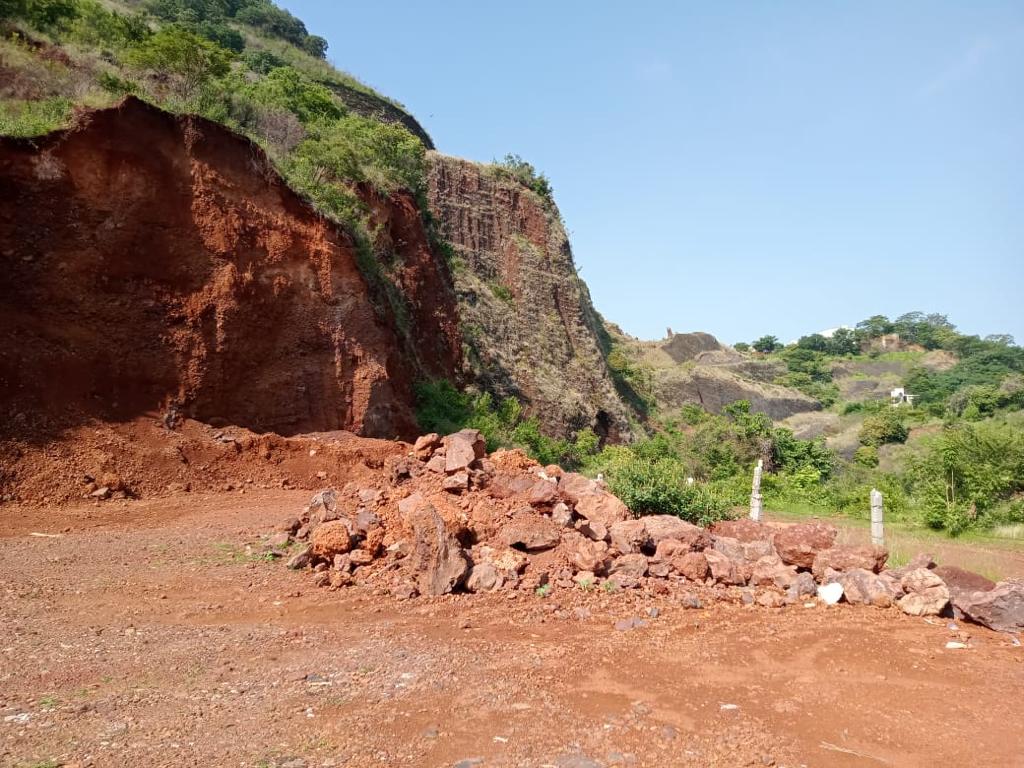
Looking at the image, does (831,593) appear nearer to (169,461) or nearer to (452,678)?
(452,678)

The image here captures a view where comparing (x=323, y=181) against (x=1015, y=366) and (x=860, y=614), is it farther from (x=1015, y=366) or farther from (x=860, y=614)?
(x=1015, y=366)

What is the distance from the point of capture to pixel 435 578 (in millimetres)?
6203

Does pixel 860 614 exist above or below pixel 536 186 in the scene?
below

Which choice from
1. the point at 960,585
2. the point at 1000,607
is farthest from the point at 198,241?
the point at 1000,607

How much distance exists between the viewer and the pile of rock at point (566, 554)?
6.36 m

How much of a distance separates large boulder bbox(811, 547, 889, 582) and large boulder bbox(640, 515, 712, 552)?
117cm

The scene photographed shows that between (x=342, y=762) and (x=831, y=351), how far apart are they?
91.7 m

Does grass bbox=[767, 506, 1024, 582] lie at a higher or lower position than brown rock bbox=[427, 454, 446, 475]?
lower

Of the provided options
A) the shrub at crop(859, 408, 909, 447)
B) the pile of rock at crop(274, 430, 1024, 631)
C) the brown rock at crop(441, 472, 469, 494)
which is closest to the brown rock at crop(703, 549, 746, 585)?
the pile of rock at crop(274, 430, 1024, 631)

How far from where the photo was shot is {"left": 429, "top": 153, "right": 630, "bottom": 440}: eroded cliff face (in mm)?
26766

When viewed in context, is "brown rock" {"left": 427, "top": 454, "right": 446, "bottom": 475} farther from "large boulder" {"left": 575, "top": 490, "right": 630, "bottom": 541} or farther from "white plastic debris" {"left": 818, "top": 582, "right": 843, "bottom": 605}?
"white plastic debris" {"left": 818, "top": 582, "right": 843, "bottom": 605}

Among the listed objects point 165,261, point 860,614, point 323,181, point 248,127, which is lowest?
point 860,614

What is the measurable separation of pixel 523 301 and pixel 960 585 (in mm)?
24558

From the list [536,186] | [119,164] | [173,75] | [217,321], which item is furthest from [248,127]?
[536,186]
